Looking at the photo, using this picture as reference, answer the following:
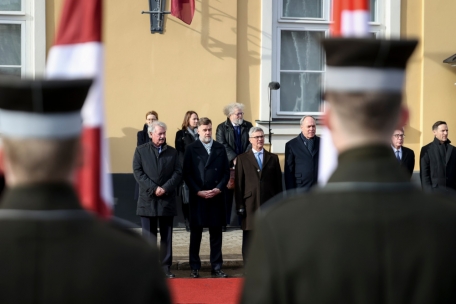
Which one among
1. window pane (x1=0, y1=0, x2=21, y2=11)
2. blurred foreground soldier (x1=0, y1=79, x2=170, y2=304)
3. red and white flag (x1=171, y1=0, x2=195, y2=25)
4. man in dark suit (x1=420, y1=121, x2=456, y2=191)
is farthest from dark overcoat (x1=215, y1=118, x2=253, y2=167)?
blurred foreground soldier (x1=0, y1=79, x2=170, y2=304)

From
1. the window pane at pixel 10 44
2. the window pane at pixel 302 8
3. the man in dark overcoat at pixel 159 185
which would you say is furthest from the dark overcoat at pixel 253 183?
the window pane at pixel 10 44

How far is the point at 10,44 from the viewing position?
480 inches

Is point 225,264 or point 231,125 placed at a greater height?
point 231,125

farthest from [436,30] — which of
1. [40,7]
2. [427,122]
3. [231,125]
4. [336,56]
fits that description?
[336,56]

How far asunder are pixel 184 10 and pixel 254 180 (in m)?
3.36

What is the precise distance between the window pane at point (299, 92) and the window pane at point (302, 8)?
96 centimetres

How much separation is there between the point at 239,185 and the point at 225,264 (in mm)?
1191

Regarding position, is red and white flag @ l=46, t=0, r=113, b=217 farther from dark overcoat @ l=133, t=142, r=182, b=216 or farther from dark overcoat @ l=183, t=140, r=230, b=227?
dark overcoat @ l=183, t=140, r=230, b=227

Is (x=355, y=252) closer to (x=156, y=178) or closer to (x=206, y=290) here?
(x=206, y=290)

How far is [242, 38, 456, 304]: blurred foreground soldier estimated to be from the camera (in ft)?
7.06

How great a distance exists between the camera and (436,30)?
12.8m

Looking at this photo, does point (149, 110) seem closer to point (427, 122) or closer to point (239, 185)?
point (239, 185)

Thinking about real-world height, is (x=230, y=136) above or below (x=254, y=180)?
above

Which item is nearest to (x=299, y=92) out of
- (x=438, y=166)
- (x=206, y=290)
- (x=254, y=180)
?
(x=438, y=166)
